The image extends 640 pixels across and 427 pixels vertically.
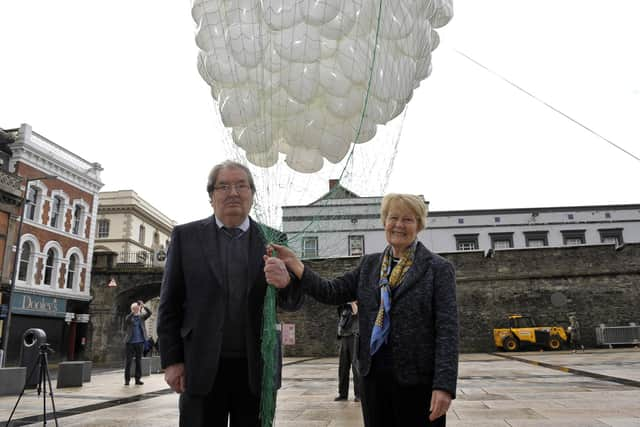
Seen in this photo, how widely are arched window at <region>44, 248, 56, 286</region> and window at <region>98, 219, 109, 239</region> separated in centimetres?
1349

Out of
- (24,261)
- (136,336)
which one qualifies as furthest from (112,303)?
(136,336)

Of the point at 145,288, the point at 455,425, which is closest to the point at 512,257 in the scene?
the point at 145,288

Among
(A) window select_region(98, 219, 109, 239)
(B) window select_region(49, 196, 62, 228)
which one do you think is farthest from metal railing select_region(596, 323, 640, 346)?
(A) window select_region(98, 219, 109, 239)

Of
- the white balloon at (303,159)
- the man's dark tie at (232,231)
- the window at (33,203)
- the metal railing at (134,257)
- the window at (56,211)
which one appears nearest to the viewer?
the man's dark tie at (232,231)

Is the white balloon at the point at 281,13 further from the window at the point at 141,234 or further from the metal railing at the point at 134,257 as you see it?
the window at the point at 141,234

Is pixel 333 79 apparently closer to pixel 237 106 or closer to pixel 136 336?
pixel 237 106

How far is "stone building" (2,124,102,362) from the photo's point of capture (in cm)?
2134

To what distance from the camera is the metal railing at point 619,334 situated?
70.1ft

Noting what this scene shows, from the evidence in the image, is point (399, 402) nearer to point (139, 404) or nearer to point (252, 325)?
point (252, 325)

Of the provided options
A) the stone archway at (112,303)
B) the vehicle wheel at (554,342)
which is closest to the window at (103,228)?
the stone archway at (112,303)

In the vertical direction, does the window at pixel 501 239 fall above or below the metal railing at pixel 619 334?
above

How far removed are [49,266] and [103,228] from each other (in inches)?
554

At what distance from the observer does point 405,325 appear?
6.47ft

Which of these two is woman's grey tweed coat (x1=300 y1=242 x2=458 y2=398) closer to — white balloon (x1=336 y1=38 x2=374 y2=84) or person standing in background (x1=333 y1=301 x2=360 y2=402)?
white balloon (x1=336 y1=38 x2=374 y2=84)
